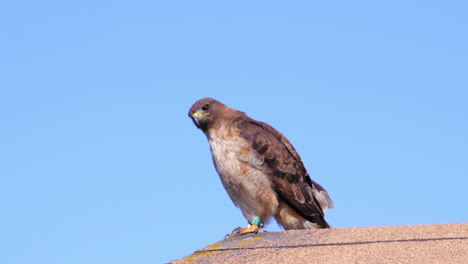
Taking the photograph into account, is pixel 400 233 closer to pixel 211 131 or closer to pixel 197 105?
pixel 211 131

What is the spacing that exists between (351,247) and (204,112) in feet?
13.6

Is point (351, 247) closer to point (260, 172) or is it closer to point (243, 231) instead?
point (243, 231)

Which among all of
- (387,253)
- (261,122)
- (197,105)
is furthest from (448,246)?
(197,105)

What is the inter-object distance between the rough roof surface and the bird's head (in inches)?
117

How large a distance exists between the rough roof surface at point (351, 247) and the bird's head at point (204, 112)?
117 inches

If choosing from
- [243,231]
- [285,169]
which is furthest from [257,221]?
[243,231]

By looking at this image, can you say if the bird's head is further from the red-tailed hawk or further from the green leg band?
the green leg band

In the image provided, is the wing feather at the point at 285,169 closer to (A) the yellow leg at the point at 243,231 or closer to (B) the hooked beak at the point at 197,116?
(B) the hooked beak at the point at 197,116

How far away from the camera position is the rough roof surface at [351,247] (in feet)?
19.4

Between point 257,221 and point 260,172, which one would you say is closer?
point 257,221

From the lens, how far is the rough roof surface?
19.4 feet

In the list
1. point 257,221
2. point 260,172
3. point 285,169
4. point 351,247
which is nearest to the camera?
point 351,247

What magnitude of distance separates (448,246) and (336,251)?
91 cm

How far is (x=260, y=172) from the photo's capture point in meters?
9.10
